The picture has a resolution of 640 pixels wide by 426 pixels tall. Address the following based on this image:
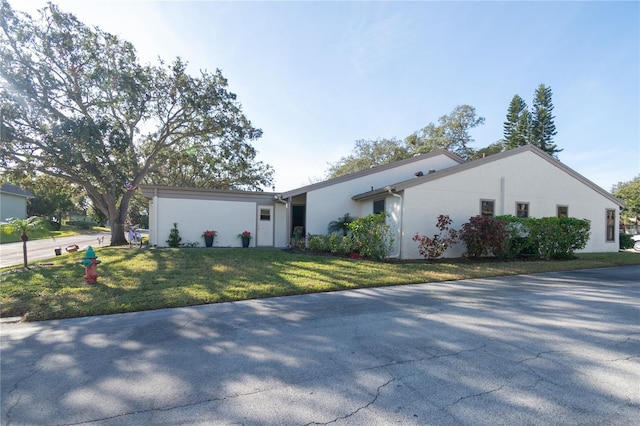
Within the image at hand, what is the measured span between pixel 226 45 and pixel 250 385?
1142 cm

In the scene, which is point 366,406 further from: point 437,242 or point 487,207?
point 487,207

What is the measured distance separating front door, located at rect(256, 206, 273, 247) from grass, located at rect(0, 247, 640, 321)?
189 inches

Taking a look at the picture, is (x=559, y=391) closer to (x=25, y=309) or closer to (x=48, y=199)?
(x=25, y=309)

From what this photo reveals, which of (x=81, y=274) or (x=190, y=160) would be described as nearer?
(x=81, y=274)

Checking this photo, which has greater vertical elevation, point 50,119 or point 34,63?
point 34,63

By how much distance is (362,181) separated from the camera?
1454 cm

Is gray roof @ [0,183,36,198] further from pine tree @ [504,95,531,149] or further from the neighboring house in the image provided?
pine tree @ [504,95,531,149]

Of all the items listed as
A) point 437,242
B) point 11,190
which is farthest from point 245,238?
point 11,190

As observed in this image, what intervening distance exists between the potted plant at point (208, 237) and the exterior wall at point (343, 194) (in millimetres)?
4666

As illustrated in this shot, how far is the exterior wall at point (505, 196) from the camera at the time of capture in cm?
1152

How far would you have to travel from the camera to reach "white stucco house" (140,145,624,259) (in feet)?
38.4

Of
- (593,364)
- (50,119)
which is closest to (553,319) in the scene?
(593,364)

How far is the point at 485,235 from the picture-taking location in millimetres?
10672

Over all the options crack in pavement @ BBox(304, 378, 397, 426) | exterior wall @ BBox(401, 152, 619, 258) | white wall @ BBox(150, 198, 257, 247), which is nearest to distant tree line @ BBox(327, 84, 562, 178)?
exterior wall @ BBox(401, 152, 619, 258)
